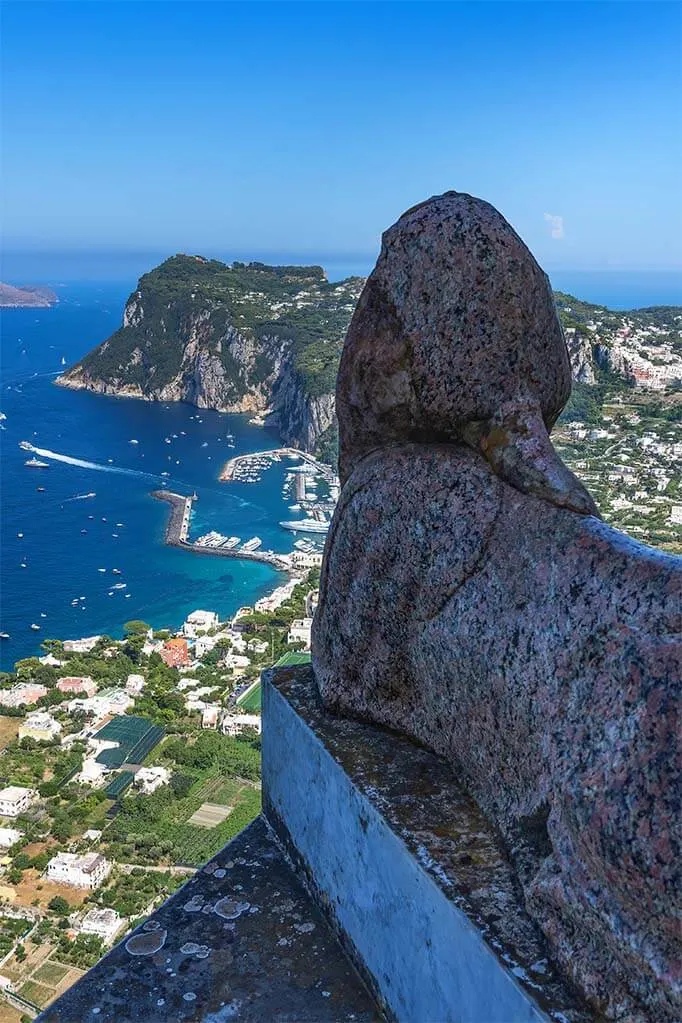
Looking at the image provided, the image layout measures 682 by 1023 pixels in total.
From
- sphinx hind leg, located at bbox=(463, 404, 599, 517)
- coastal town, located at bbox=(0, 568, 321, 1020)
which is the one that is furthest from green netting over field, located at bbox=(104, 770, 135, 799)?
sphinx hind leg, located at bbox=(463, 404, 599, 517)

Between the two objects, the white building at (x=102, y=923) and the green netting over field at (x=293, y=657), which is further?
the green netting over field at (x=293, y=657)

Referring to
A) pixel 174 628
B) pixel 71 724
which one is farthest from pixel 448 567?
pixel 174 628

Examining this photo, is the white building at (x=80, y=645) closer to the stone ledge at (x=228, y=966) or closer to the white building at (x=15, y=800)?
the white building at (x=15, y=800)

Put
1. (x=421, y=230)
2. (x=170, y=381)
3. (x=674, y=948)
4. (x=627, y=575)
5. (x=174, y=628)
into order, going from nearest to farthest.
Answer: (x=674, y=948) < (x=627, y=575) < (x=421, y=230) < (x=174, y=628) < (x=170, y=381)

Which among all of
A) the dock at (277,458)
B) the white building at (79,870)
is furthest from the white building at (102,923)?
the dock at (277,458)

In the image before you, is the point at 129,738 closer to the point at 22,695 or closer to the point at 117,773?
the point at 117,773

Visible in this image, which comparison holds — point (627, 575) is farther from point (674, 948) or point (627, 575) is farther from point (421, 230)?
point (421, 230)
